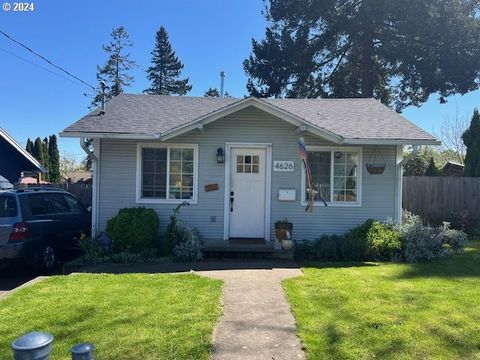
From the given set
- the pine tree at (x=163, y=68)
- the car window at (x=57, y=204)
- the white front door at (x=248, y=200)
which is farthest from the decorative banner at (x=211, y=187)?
the pine tree at (x=163, y=68)

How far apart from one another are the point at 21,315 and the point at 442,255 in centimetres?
825

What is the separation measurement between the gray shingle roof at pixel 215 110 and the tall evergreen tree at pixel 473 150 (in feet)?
24.5

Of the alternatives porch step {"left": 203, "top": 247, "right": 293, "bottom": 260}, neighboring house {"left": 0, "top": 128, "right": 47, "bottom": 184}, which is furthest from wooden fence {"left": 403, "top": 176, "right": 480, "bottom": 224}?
neighboring house {"left": 0, "top": 128, "right": 47, "bottom": 184}

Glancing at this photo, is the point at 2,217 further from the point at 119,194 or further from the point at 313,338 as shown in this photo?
the point at 313,338

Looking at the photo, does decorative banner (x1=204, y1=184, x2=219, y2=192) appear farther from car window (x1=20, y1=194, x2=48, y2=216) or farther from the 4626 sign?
car window (x1=20, y1=194, x2=48, y2=216)

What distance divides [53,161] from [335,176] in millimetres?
27581

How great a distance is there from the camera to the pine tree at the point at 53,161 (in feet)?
105

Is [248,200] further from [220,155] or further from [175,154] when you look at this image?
[175,154]

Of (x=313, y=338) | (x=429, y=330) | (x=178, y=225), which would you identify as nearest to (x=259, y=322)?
(x=313, y=338)

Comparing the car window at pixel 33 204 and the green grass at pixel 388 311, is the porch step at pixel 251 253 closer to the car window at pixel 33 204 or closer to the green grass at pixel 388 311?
the green grass at pixel 388 311

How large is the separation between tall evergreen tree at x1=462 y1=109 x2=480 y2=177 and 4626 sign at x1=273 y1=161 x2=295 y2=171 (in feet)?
36.4

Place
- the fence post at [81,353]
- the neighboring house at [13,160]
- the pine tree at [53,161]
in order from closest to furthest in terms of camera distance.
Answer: the fence post at [81,353] < the neighboring house at [13,160] < the pine tree at [53,161]

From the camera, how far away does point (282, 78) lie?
24.1 m

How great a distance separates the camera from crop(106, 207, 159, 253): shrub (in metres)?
9.58
